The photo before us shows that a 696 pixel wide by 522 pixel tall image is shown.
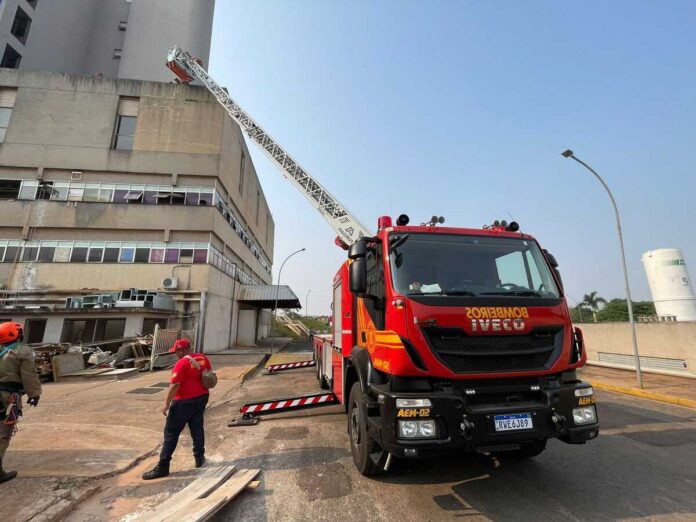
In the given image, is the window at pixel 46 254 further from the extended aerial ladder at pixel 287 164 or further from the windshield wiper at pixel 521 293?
the windshield wiper at pixel 521 293

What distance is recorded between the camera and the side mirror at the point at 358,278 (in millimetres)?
3779

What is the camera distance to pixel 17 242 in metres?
21.5

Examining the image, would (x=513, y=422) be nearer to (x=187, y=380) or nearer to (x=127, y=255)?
(x=187, y=380)

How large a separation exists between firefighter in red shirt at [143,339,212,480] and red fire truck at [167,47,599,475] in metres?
2.06

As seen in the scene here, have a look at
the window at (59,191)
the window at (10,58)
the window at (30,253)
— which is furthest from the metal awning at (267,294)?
the window at (10,58)

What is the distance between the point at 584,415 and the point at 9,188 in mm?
32709

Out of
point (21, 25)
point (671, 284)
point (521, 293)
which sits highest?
point (21, 25)

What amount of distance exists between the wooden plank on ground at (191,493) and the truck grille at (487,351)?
2904mm

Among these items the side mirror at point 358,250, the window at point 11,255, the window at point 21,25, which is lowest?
the side mirror at point 358,250

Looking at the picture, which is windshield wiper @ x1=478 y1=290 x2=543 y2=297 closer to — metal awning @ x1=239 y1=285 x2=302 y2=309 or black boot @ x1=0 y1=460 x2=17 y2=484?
black boot @ x1=0 y1=460 x2=17 y2=484

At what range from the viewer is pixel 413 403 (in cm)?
305

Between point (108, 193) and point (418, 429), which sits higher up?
point (108, 193)

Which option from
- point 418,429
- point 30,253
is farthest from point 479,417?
point 30,253

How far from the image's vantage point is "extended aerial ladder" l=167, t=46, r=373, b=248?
2092cm
